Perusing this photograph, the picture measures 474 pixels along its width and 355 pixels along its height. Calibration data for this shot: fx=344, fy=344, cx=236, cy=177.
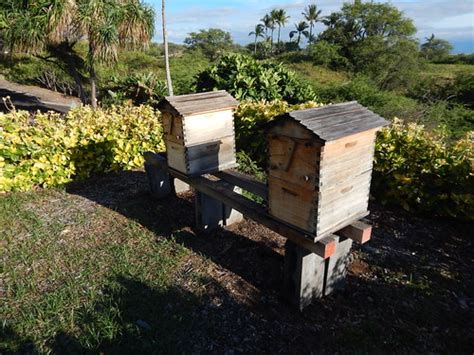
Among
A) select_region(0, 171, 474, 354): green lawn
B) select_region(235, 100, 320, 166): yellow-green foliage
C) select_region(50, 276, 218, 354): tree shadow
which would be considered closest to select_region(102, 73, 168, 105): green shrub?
select_region(235, 100, 320, 166): yellow-green foliage

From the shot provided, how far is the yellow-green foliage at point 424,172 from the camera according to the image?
4289 mm

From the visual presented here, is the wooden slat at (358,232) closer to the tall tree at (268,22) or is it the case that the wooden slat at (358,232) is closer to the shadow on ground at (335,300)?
the shadow on ground at (335,300)

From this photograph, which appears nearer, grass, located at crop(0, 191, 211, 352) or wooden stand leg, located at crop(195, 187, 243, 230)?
grass, located at crop(0, 191, 211, 352)

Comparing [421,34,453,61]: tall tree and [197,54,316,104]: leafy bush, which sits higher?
[421,34,453,61]: tall tree

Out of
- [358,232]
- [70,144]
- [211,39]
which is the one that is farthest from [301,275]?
[211,39]

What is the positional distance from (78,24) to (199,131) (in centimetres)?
805

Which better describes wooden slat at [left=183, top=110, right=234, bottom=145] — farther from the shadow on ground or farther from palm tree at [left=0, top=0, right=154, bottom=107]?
palm tree at [left=0, top=0, right=154, bottom=107]

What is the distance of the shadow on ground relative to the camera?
2838 mm

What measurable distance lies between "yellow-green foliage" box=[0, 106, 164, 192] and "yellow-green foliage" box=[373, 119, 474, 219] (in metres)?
4.15

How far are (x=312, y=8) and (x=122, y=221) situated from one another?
6999 cm

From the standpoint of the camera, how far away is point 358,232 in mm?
2898

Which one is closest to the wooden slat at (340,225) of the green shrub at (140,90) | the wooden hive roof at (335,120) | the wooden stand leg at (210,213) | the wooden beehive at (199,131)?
the wooden hive roof at (335,120)

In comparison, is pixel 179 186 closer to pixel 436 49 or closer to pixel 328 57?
pixel 328 57

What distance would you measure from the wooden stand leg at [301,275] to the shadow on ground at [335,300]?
0.13 metres
